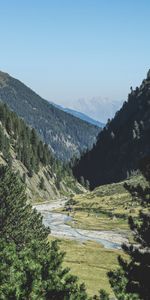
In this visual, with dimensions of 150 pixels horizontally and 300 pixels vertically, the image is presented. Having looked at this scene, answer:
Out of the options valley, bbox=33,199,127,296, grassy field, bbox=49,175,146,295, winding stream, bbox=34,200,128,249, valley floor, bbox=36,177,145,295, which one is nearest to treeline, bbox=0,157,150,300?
valley floor, bbox=36,177,145,295

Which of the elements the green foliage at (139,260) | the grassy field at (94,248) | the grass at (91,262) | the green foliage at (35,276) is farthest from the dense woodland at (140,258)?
the grass at (91,262)

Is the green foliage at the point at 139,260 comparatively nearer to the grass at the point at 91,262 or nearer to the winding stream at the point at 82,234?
the grass at the point at 91,262

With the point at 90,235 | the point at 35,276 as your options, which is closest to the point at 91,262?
the point at 90,235

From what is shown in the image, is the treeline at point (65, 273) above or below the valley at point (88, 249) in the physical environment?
above

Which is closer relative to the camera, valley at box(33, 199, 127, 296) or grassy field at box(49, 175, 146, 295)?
valley at box(33, 199, 127, 296)

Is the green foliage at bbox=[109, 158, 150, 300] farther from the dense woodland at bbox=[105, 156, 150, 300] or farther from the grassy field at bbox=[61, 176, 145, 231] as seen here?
the grassy field at bbox=[61, 176, 145, 231]

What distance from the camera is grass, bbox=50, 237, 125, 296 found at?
72812mm

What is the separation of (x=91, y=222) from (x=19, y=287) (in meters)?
129

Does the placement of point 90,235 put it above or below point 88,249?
below

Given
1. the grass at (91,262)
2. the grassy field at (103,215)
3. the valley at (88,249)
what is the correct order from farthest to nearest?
the grassy field at (103,215) < the valley at (88,249) < the grass at (91,262)

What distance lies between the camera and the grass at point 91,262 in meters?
72.8

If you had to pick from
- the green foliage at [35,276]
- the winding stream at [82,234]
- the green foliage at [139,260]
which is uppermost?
the green foliage at [139,260]

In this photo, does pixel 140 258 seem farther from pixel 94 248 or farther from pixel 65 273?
pixel 94 248

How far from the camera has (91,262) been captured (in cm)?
9450
